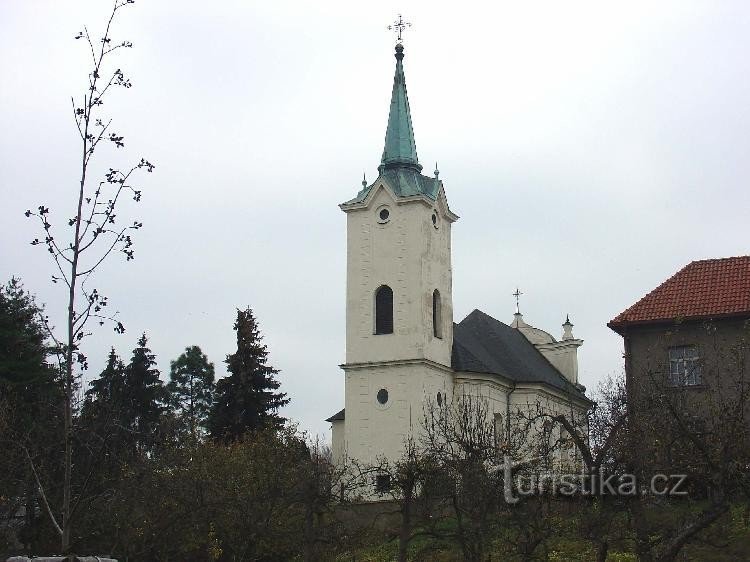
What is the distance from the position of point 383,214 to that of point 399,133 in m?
4.80

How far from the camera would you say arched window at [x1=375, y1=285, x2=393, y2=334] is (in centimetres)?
4643

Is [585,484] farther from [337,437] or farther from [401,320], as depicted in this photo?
[337,437]

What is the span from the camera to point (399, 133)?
49.9 m

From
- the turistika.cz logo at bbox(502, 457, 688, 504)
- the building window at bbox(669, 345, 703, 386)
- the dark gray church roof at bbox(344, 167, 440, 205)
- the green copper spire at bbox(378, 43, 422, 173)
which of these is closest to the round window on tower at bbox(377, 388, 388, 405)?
the dark gray church roof at bbox(344, 167, 440, 205)

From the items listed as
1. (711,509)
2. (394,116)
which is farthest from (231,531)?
(394,116)

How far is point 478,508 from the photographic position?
24.7 metres

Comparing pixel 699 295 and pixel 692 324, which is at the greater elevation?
pixel 699 295

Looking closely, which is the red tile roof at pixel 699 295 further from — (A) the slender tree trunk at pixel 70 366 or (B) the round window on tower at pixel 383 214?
(A) the slender tree trunk at pixel 70 366

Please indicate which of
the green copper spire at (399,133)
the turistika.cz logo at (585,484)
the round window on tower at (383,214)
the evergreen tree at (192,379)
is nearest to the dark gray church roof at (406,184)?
the green copper spire at (399,133)

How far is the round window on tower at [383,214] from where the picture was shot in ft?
155

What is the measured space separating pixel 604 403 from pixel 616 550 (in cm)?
521

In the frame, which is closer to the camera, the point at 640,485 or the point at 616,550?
the point at 640,485

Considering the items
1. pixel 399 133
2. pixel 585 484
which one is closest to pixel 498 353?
pixel 399 133

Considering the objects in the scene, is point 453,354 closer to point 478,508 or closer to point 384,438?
point 384,438
